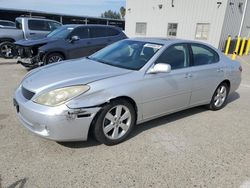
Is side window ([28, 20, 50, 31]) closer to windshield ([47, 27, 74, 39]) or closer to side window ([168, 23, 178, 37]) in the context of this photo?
windshield ([47, 27, 74, 39])

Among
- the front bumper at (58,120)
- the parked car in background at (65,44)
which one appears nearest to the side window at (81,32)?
the parked car in background at (65,44)

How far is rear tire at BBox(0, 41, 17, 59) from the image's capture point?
32.4ft

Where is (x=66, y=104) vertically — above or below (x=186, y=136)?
above

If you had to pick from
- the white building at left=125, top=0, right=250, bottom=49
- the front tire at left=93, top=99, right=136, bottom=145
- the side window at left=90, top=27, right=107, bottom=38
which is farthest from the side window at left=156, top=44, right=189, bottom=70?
the white building at left=125, top=0, right=250, bottom=49

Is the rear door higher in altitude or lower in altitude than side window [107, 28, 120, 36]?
lower

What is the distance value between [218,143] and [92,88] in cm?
210

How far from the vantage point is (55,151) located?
3002 millimetres

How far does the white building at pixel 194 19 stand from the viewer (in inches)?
601

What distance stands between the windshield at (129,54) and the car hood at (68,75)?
0.21 meters

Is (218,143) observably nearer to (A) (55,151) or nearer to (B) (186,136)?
(B) (186,136)

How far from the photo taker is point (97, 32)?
28.0 ft

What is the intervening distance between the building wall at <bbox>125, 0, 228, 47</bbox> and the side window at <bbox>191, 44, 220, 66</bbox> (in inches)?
471

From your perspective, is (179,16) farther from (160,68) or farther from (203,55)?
(160,68)

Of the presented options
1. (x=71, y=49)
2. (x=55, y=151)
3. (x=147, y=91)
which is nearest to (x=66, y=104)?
(x=55, y=151)
